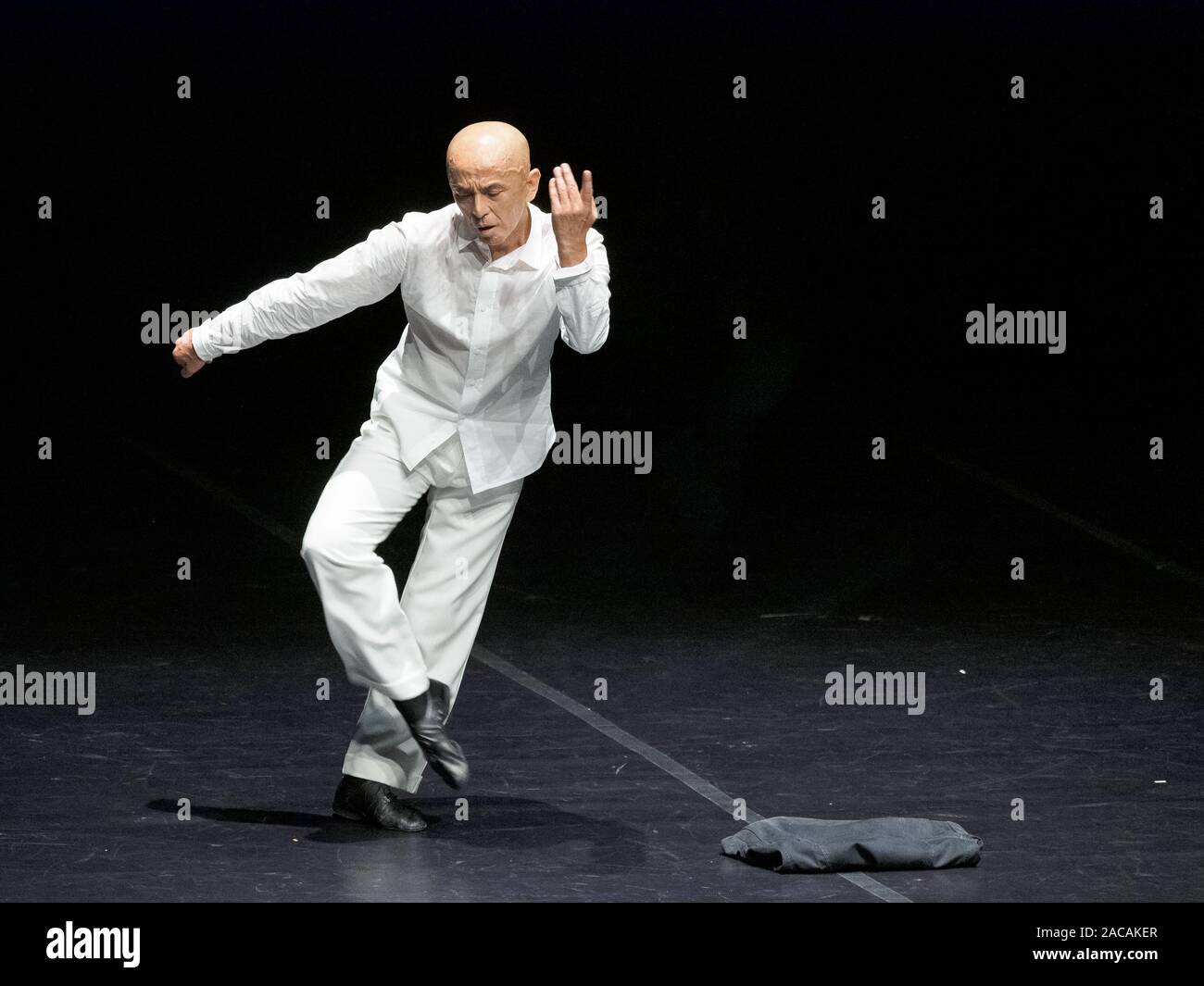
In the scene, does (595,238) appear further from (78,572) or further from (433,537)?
(78,572)

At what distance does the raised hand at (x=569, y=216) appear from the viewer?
4578 mm

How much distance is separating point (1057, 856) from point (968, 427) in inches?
208

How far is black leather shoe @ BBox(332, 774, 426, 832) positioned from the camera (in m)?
4.91

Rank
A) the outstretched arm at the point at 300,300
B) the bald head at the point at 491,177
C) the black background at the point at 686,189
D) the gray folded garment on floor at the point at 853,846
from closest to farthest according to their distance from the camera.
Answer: the gray folded garment on floor at the point at 853,846, the bald head at the point at 491,177, the outstretched arm at the point at 300,300, the black background at the point at 686,189

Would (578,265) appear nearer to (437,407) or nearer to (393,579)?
(437,407)

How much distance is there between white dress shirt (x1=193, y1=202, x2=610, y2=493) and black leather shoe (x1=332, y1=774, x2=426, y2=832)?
2.42ft

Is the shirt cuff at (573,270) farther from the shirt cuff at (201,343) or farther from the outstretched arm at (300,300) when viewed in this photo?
the shirt cuff at (201,343)

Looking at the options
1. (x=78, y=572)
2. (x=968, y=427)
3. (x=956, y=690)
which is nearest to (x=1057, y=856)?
(x=956, y=690)

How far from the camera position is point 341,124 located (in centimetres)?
1049

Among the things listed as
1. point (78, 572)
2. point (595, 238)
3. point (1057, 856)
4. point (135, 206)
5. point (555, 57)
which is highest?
point (555, 57)

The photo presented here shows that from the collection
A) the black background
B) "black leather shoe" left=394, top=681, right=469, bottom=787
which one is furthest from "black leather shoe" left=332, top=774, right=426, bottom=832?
the black background

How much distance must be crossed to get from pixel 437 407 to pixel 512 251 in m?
0.40

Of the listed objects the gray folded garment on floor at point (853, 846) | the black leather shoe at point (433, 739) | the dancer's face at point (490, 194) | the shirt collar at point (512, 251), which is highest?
the dancer's face at point (490, 194)

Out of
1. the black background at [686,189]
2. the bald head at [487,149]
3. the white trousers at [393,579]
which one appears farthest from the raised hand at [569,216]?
the black background at [686,189]
